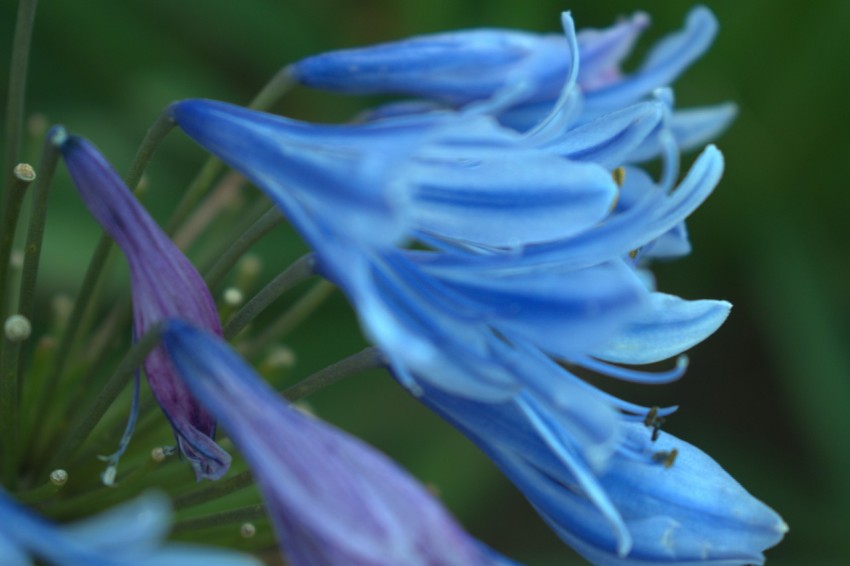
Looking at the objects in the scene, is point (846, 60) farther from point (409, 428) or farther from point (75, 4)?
point (75, 4)

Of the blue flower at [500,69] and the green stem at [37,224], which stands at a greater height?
the blue flower at [500,69]

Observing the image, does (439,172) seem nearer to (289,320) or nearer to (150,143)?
(150,143)

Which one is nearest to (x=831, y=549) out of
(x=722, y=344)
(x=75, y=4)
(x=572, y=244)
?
(x=722, y=344)

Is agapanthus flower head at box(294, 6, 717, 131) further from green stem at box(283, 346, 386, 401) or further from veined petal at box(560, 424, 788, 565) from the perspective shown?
veined petal at box(560, 424, 788, 565)

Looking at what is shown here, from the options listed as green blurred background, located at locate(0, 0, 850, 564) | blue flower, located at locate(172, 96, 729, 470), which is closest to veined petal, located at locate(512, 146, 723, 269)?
blue flower, located at locate(172, 96, 729, 470)

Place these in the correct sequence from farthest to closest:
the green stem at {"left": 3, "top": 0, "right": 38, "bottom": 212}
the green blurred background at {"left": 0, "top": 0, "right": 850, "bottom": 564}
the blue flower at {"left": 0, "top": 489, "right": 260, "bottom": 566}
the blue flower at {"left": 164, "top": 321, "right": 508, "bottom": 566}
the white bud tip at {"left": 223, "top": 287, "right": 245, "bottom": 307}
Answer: the green blurred background at {"left": 0, "top": 0, "right": 850, "bottom": 564} → the white bud tip at {"left": 223, "top": 287, "right": 245, "bottom": 307} → the green stem at {"left": 3, "top": 0, "right": 38, "bottom": 212} → the blue flower at {"left": 164, "top": 321, "right": 508, "bottom": 566} → the blue flower at {"left": 0, "top": 489, "right": 260, "bottom": 566}

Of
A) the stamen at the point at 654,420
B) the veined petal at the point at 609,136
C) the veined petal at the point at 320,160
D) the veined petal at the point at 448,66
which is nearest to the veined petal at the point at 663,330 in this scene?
the stamen at the point at 654,420

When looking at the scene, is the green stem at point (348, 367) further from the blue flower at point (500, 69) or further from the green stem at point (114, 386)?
the blue flower at point (500, 69)
